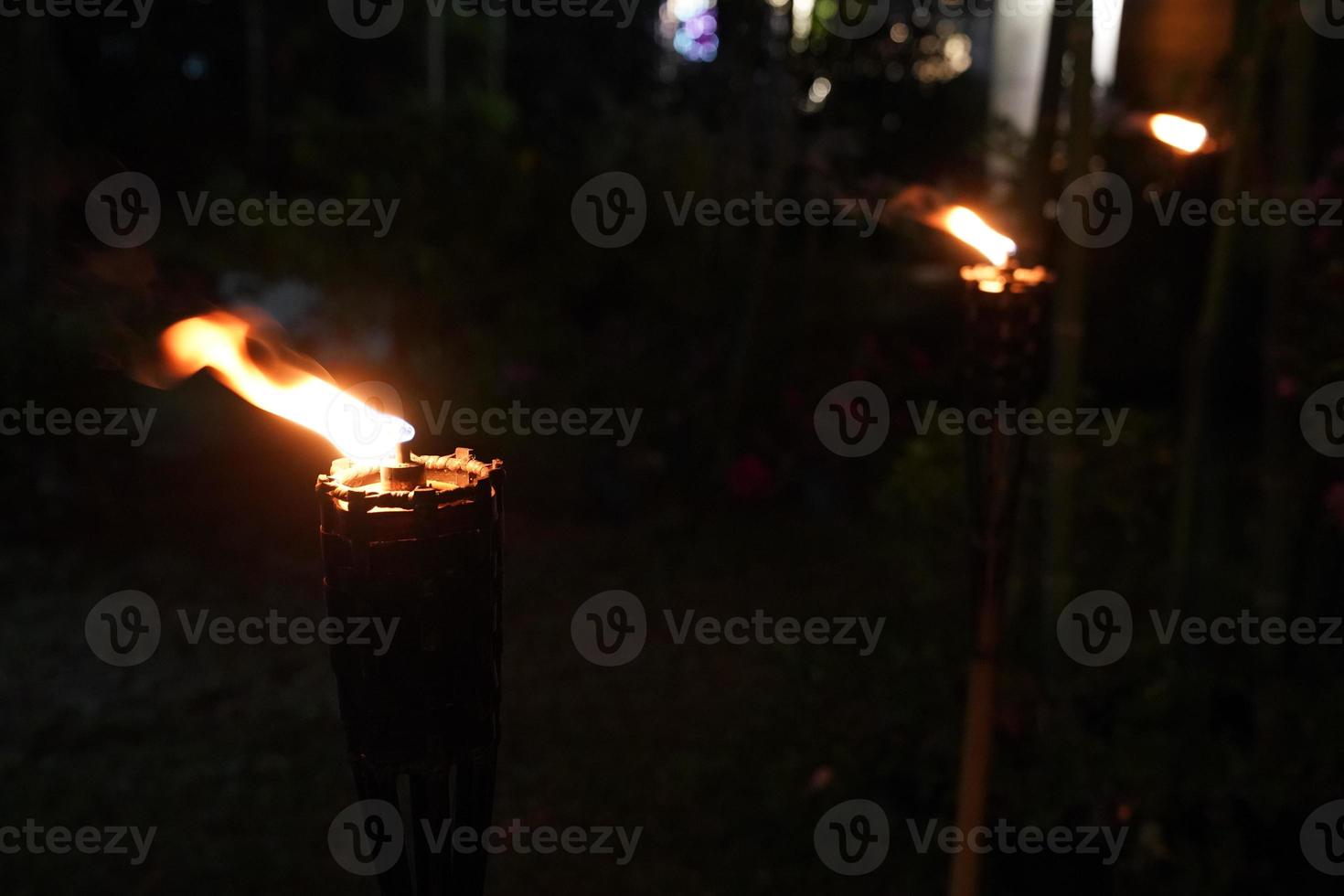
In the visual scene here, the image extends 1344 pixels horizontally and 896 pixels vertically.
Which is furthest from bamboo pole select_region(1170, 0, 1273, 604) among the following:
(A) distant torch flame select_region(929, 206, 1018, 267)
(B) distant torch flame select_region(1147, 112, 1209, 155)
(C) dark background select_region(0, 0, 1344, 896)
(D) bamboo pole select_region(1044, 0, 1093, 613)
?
(A) distant torch flame select_region(929, 206, 1018, 267)

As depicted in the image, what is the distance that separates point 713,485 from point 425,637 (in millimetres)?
5579

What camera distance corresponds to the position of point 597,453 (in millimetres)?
7047

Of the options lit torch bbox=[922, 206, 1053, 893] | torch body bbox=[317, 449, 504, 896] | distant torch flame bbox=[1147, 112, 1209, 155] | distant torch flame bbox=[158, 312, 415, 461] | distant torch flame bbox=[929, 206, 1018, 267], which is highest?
distant torch flame bbox=[1147, 112, 1209, 155]

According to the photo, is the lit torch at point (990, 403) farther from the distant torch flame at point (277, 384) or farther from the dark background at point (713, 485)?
the distant torch flame at point (277, 384)

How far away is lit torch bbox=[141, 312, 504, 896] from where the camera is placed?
4.38 ft

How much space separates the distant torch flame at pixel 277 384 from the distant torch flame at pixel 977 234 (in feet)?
4.12

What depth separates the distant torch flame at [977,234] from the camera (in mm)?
2174

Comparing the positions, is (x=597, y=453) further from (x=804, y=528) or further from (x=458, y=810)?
(x=458, y=810)

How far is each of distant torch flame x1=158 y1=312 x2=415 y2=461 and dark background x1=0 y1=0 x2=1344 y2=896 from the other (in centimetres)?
10

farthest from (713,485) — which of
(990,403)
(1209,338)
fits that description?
(990,403)

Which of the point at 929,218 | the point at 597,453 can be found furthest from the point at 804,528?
the point at 929,218

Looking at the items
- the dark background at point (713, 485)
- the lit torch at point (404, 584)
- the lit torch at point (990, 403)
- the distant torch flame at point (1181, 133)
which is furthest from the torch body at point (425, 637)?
the distant torch flame at point (1181, 133)

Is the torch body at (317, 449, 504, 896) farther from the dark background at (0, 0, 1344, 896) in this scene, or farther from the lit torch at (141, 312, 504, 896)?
the dark background at (0, 0, 1344, 896)

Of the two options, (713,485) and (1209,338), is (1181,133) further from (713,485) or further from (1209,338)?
(713,485)
